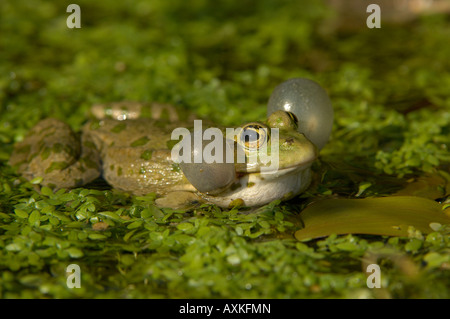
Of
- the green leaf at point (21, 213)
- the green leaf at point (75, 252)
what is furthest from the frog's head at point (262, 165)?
the green leaf at point (21, 213)

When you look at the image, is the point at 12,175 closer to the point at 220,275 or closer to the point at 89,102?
the point at 89,102

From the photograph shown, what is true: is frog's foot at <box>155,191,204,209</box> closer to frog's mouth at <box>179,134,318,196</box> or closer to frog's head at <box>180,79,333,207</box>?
frog's head at <box>180,79,333,207</box>

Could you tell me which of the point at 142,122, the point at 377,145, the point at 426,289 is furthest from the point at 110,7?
the point at 426,289

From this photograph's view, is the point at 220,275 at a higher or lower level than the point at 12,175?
lower

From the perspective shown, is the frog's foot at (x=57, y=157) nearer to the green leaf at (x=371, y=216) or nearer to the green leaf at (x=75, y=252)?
the green leaf at (x=75, y=252)

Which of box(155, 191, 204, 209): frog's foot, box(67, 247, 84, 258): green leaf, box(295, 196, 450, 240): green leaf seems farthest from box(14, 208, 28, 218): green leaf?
box(295, 196, 450, 240): green leaf

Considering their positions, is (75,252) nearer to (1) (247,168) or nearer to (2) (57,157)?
(2) (57,157)

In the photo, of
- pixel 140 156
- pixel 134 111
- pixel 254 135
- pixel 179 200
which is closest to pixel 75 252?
pixel 179 200
